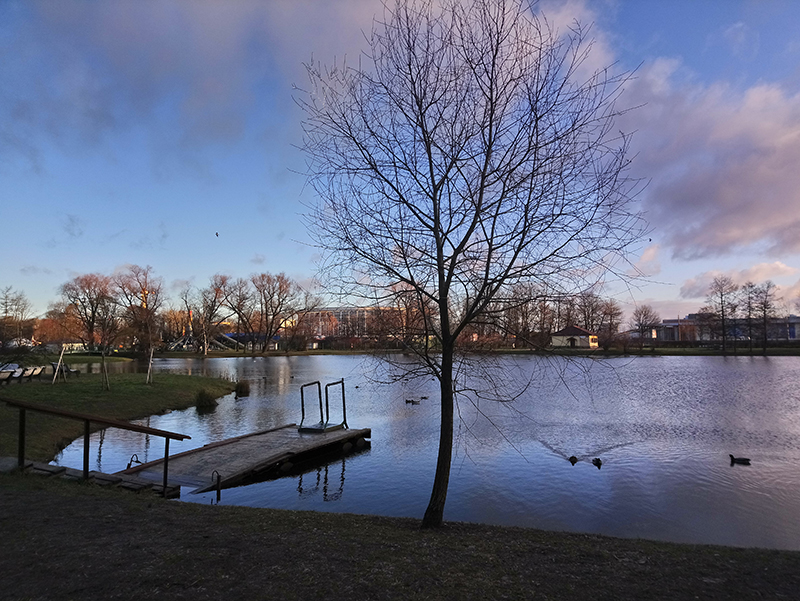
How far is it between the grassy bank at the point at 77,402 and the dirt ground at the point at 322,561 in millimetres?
6098

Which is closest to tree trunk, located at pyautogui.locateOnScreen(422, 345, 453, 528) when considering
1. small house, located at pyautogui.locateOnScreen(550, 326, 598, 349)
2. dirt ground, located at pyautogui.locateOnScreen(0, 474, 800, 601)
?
dirt ground, located at pyautogui.locateOnScreen(0, 474, 800, 601)

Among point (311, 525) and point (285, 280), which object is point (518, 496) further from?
point (285, 280)

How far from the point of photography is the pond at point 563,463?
948cm

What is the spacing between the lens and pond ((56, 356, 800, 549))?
31.1 ft

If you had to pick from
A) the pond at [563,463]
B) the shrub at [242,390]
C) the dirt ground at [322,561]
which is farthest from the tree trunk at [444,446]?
the shrub at [242,390]

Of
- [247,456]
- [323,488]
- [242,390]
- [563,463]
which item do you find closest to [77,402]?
[247,456]

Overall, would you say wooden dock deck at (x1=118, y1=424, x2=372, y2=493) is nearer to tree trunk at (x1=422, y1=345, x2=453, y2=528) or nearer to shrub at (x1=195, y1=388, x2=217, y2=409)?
tree trunk at (x1=422, y1=345, x2=453, y2=528)

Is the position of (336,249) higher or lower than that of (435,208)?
lower

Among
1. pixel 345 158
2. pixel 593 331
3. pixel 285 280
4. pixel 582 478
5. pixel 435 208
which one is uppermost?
pixel 285 280

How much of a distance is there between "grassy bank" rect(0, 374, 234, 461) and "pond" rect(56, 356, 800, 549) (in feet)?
2.61

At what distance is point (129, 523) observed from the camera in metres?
6.11

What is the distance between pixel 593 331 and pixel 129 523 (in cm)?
645

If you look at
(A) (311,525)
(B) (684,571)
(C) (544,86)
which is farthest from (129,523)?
(C) (544,86)

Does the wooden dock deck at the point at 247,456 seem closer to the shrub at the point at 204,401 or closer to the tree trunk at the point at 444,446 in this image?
the tree trunk at the point at 444,446
